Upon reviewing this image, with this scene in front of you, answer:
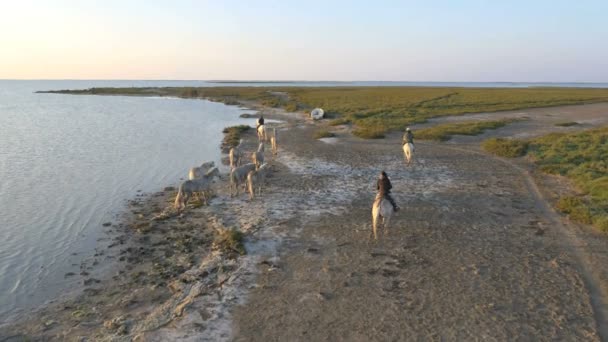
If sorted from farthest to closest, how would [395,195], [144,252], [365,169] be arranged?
[365,169], [395,195], [144,252]

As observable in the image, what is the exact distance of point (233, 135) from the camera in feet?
120

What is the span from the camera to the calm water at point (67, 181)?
12180 mm

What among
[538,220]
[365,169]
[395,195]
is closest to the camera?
[538,220]

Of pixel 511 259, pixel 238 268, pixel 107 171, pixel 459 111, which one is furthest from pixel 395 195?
pixel 459 111

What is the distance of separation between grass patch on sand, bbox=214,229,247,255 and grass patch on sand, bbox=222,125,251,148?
1969 cm

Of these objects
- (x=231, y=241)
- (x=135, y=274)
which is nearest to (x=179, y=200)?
(x=231, y=241)

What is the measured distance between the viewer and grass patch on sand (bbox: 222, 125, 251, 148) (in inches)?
1318

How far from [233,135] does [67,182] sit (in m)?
16.3

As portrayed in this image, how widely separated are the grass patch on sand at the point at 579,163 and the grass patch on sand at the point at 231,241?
11.5m

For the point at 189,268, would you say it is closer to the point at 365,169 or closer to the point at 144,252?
the point at 144,252

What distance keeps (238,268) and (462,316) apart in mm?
5615

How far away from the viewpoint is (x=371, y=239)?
44.2 feet

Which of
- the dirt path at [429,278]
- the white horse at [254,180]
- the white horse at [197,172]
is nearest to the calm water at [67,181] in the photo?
the white horse at [197,172]

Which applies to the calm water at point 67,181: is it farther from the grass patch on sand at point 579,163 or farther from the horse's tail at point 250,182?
the grass patch on sand at point 579,163
